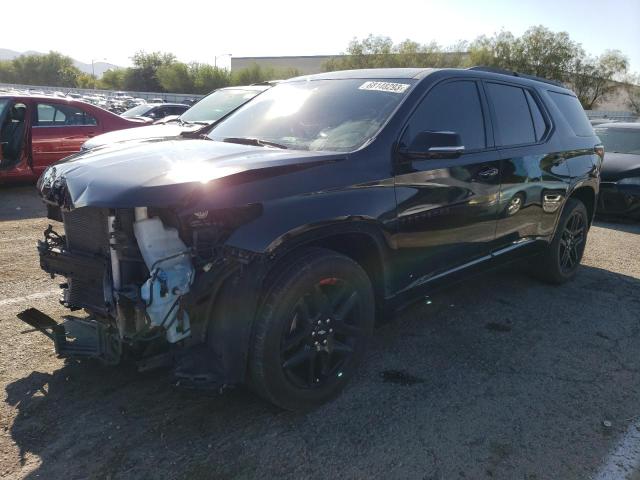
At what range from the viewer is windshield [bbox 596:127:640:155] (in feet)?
30.6

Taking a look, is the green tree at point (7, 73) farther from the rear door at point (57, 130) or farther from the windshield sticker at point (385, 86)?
the windshield sticker at point (385, 86)

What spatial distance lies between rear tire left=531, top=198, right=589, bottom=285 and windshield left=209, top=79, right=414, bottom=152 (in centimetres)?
252

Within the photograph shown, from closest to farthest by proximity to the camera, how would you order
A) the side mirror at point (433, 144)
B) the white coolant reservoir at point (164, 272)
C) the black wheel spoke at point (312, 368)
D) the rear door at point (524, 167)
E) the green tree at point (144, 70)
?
1. the white coolant reservoir at point (164, 272)
2. the black wheel spoke at point (312, 368)
3. the side mirror at point (433, 144)
4. the rear door at point (524, 167)
5. the green tree at point (144, 70)

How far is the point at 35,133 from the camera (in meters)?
8.47

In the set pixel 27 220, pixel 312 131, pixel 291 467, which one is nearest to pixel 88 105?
pixel 27 220

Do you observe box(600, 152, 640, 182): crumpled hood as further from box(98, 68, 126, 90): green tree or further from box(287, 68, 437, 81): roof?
box(98, 68, 126, 90): green tree

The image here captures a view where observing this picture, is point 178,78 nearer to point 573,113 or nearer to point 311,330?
point 573,113

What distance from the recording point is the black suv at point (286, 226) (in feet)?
8.10

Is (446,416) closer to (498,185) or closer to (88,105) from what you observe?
(498,185)

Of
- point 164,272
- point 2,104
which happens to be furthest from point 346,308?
point 2,104

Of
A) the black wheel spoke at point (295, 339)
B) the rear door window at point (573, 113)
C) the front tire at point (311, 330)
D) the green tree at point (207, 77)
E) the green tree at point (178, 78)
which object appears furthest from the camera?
the green tree at point (178, 78)

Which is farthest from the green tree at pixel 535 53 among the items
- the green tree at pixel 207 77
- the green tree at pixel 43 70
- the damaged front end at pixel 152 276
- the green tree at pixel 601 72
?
the green tree at pixel 43 70

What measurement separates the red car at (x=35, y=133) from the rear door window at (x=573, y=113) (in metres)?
7.64

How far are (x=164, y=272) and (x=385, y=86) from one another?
201 cm
